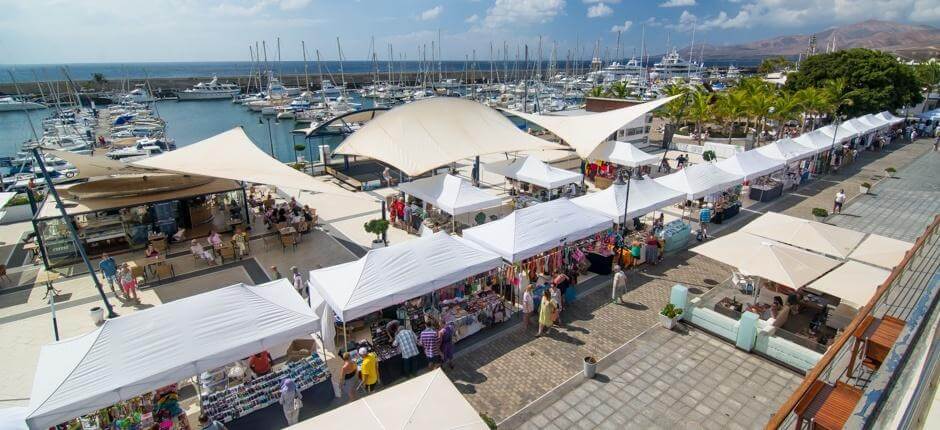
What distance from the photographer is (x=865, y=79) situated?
129ft

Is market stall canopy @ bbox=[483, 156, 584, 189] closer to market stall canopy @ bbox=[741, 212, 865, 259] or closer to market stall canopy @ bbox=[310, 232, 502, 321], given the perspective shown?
market stall canopy @ bbox=[741, 212, 865, 259]

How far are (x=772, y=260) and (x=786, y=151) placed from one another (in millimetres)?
16043

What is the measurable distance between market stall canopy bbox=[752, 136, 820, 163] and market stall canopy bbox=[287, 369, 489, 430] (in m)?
21.9

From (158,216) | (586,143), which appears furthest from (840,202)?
(158,216)

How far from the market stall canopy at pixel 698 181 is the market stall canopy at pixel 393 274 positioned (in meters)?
9.69

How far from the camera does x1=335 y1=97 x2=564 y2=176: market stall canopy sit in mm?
20328

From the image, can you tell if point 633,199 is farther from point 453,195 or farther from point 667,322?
point 453,195

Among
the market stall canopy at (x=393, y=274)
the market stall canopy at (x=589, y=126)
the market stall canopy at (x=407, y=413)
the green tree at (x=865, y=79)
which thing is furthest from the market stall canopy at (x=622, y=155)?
the green tree at (x=865, y=79)

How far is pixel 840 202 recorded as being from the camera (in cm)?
1995

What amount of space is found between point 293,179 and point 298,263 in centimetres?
273

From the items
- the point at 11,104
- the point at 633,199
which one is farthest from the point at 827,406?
the point at 11,104

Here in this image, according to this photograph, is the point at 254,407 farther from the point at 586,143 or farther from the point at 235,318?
the point at 586,143

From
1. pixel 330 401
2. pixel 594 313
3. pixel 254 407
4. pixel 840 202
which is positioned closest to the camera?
pixel 254 407

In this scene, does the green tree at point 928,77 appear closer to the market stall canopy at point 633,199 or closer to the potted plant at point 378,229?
the market stall canopy at point 633,199
